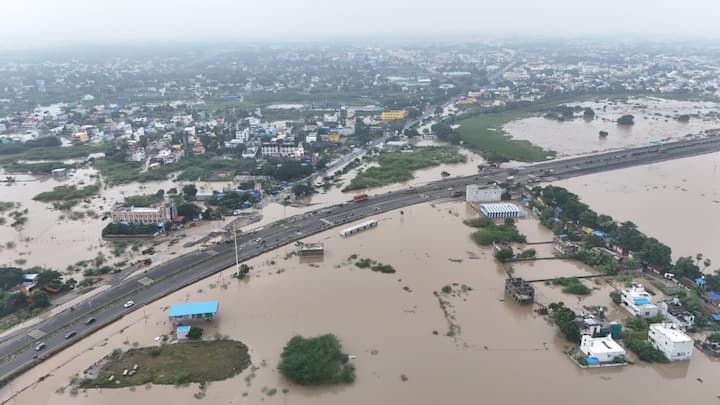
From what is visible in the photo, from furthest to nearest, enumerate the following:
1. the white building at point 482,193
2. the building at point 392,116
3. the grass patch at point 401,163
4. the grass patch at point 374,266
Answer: the building at point 392,116 → the grass patch at point 401,163 → the white building at point 482,193 → the grass patch at point 374,266

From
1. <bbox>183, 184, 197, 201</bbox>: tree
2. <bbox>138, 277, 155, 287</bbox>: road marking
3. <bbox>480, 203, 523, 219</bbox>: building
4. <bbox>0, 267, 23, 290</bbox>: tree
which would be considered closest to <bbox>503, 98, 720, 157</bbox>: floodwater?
<bbox>480, 203, 523, 219</bbox>: building

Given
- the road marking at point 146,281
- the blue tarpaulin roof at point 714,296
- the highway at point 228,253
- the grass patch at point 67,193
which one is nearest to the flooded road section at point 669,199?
the highway at point 228,253

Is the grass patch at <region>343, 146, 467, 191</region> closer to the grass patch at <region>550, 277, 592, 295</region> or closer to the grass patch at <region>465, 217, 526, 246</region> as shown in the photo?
the grass patch at <region>465, 217, 526, 246</region>

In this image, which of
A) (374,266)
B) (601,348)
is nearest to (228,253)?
(374,266)

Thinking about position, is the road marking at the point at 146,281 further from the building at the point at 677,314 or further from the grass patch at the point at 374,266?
the building at the point at 677,314

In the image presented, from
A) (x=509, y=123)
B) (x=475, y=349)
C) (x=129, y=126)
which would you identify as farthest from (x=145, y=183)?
(x=509, y=123)

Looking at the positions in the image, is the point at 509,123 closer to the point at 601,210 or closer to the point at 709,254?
the point at 601,210
